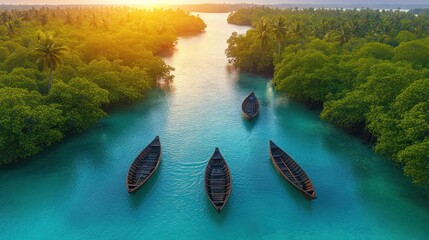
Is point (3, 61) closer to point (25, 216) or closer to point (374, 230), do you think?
point (25, 216)

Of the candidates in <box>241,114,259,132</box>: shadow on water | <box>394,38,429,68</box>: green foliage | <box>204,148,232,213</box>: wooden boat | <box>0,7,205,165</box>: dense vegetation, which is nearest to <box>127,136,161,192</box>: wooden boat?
<box>204,148,232,213</box>: wooden boat

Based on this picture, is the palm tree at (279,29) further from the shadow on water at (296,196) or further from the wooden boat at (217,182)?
the shadow on water at (296,196)

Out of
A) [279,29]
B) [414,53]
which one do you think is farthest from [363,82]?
[279,29]

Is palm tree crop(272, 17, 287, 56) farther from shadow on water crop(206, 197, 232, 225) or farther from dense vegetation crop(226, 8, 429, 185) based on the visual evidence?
shadow on water crop(206, 197, 232, 225)

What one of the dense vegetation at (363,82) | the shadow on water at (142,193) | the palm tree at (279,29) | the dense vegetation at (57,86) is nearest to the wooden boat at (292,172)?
the dense vegetation at (363,82)

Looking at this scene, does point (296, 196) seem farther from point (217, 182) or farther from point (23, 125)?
A: point (23, 125)
